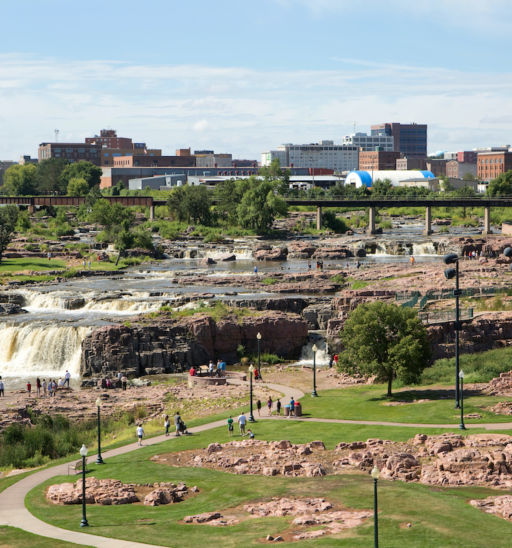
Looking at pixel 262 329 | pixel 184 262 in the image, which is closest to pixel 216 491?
pixel 262 329

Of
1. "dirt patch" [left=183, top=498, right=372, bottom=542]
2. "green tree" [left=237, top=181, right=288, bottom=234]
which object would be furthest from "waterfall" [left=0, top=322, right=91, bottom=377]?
"green tree" [left=237, top=181, right=288, bottom=234]

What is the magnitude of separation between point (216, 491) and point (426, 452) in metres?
9.72

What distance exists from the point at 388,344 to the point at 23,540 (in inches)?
1135

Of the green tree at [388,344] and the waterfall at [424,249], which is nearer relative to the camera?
the green tree at [388,344]

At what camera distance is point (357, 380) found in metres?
65.1

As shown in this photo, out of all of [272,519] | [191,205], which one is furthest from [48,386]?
[191,205]

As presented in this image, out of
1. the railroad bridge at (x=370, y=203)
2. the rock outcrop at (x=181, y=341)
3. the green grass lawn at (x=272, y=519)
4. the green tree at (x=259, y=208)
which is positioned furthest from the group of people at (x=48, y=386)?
the railroad bridge at (x=370, y=203)

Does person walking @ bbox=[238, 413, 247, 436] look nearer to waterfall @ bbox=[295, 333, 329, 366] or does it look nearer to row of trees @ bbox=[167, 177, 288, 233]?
waterfall @ bbox=[295, 333, 329, 366]

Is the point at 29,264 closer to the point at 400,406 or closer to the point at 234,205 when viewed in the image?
the point at 234,205

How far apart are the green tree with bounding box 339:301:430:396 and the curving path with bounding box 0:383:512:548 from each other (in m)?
6.40

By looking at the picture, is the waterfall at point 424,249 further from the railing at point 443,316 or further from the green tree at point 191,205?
the railing at point 443,316

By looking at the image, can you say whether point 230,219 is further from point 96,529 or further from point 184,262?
point 96,529

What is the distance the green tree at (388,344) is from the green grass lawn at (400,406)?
135cm

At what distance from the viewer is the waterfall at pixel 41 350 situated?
7575 cm
